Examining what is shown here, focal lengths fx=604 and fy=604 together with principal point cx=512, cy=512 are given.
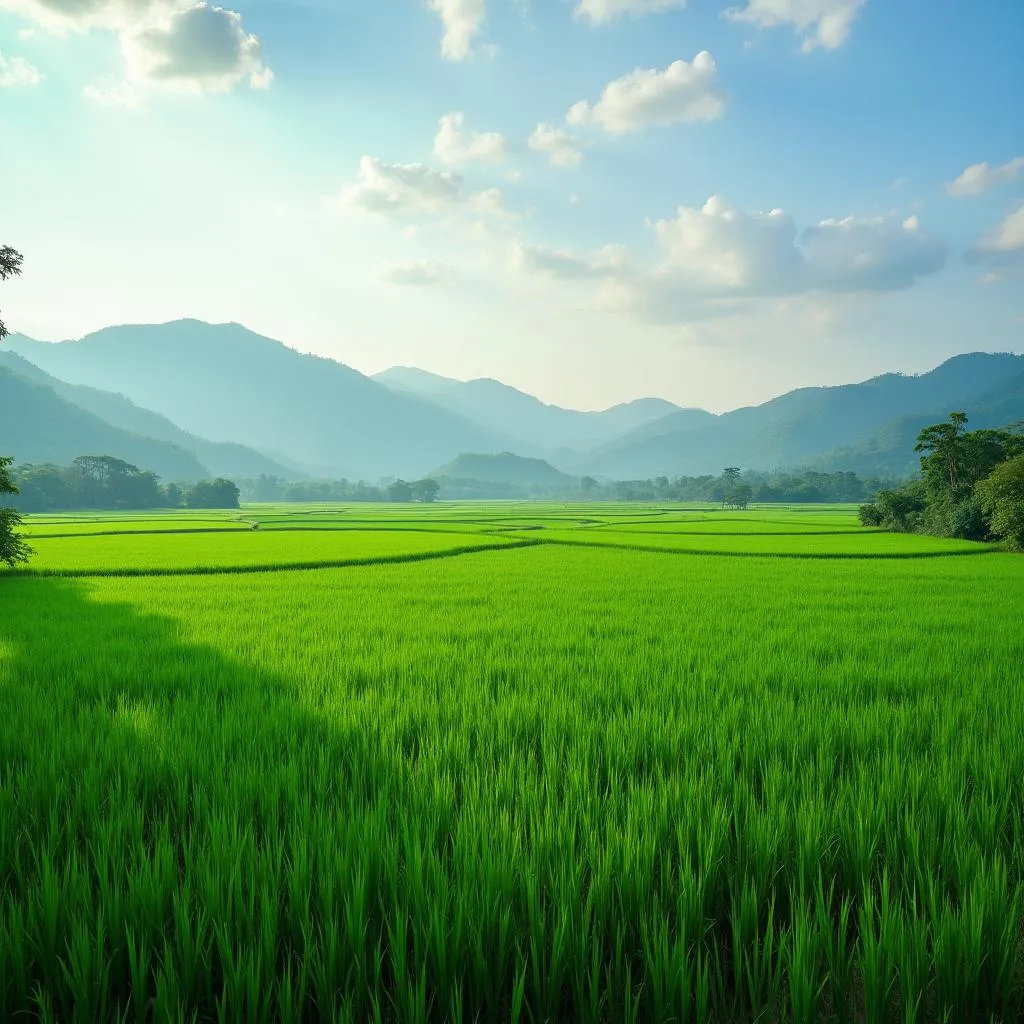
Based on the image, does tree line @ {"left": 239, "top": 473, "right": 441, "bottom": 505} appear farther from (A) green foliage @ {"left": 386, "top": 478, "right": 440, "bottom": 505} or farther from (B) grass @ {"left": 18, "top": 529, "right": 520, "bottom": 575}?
(B) grass @ {"left": 18, "top": 529, "right": 520, "bottom": 575}

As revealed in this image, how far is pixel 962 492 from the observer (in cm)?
3203

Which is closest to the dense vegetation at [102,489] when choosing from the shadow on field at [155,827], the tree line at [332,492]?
the tree line at [332,492]

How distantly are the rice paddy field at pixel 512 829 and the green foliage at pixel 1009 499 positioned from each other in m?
21.6

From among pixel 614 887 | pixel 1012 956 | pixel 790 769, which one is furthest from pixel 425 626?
pixel 1012 956

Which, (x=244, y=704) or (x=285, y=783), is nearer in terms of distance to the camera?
(x=285, y=783)

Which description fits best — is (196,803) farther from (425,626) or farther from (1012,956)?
(425,626)

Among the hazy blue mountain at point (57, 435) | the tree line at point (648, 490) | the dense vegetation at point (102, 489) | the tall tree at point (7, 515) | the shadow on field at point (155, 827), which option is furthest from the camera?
the hazy blue mountain at point (57, 435)

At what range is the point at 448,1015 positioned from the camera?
181cm

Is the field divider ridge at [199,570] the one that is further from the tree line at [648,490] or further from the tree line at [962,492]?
the tree line at [648,490]

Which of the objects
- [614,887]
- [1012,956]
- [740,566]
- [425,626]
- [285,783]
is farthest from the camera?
[740,566]

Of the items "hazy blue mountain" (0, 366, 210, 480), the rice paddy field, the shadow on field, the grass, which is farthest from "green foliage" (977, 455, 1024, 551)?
"hazy blue mountain" (0, 366, 210, 480)

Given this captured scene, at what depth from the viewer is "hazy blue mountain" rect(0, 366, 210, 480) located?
418ft

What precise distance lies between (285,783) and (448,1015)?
1.68 m

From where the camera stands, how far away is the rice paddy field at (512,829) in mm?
1869
